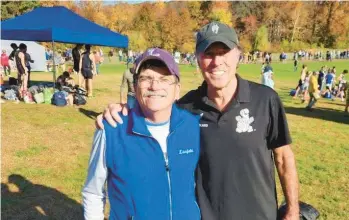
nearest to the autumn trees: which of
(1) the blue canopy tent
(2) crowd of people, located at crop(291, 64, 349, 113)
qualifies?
(2) crowd of people, located at crop(291, 64, 349, 113)

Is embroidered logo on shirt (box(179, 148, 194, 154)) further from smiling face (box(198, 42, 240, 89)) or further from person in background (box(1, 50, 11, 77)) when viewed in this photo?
person in background (box(1, 50, 11, 77))

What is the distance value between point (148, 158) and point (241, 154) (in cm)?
68

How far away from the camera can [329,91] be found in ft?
62.3

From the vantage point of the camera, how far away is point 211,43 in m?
2.33

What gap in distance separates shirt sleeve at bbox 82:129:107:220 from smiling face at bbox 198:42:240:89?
87cm

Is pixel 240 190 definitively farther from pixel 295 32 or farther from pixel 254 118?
pixel 295 32

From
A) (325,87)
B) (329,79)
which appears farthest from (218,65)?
(325,87)

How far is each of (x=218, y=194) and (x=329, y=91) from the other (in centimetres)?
1878

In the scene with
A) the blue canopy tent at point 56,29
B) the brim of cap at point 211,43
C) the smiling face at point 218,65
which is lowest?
the smiling face at point 218,65

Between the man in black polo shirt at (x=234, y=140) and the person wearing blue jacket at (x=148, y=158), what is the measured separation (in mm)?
218

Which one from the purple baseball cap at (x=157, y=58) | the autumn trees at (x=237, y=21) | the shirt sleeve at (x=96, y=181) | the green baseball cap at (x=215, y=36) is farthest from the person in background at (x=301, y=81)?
the autumn trees at (x=237, y=21)

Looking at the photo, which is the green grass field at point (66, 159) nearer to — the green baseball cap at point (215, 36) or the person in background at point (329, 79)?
the green baseball cap at point (215, 36)

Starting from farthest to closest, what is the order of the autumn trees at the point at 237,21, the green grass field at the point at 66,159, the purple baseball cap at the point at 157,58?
the autumn trees at the point at 237,21
the green grass field at the point at 66,159
the purple baseball cap at the point at 157,58

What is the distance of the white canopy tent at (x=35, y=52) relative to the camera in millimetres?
26234
